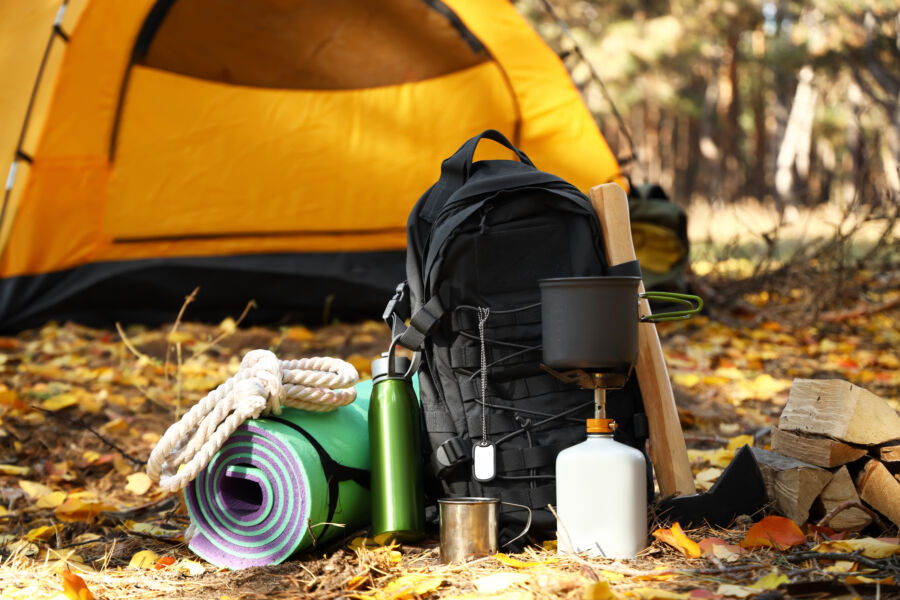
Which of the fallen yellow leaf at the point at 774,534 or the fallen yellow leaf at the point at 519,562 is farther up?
the fallen yellow leaf at the point at 774,534

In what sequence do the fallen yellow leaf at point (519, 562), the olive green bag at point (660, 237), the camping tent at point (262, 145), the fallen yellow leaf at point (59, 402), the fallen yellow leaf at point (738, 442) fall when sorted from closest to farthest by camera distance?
1. the fallen yellow leaf at point (519, 562)
2. the fallen yellow leaf at point (738, 442)
3. the fallen yellow leaf at point (59, 402)
4. the camping tent at point (262, 145)
5. the olive green bag at point (660, 237)

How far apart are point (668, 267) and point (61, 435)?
299 cm

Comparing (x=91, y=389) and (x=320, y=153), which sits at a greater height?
(x=320, y=153)

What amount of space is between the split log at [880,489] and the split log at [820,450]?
0.04 m

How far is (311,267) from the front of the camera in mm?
4539

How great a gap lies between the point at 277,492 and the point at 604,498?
0.68 meters

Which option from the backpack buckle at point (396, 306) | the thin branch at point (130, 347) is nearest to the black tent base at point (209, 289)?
the thin branch at point (130, 347)

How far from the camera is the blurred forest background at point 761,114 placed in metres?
4.96

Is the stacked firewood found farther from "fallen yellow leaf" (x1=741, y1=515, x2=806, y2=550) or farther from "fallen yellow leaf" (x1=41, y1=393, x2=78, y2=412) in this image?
"fallen yellow leaf" (x1=41, y1=393, x2=78, y2=412)

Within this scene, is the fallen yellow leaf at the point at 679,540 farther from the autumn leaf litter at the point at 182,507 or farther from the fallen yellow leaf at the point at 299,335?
the fallen yellow leaf at the point at 299,335

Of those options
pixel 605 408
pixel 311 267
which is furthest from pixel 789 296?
pixel 605 408

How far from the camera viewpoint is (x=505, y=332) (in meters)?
1.90

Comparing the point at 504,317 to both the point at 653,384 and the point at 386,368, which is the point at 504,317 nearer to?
the point at 386,368

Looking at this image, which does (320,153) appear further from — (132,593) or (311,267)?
(132,593)
